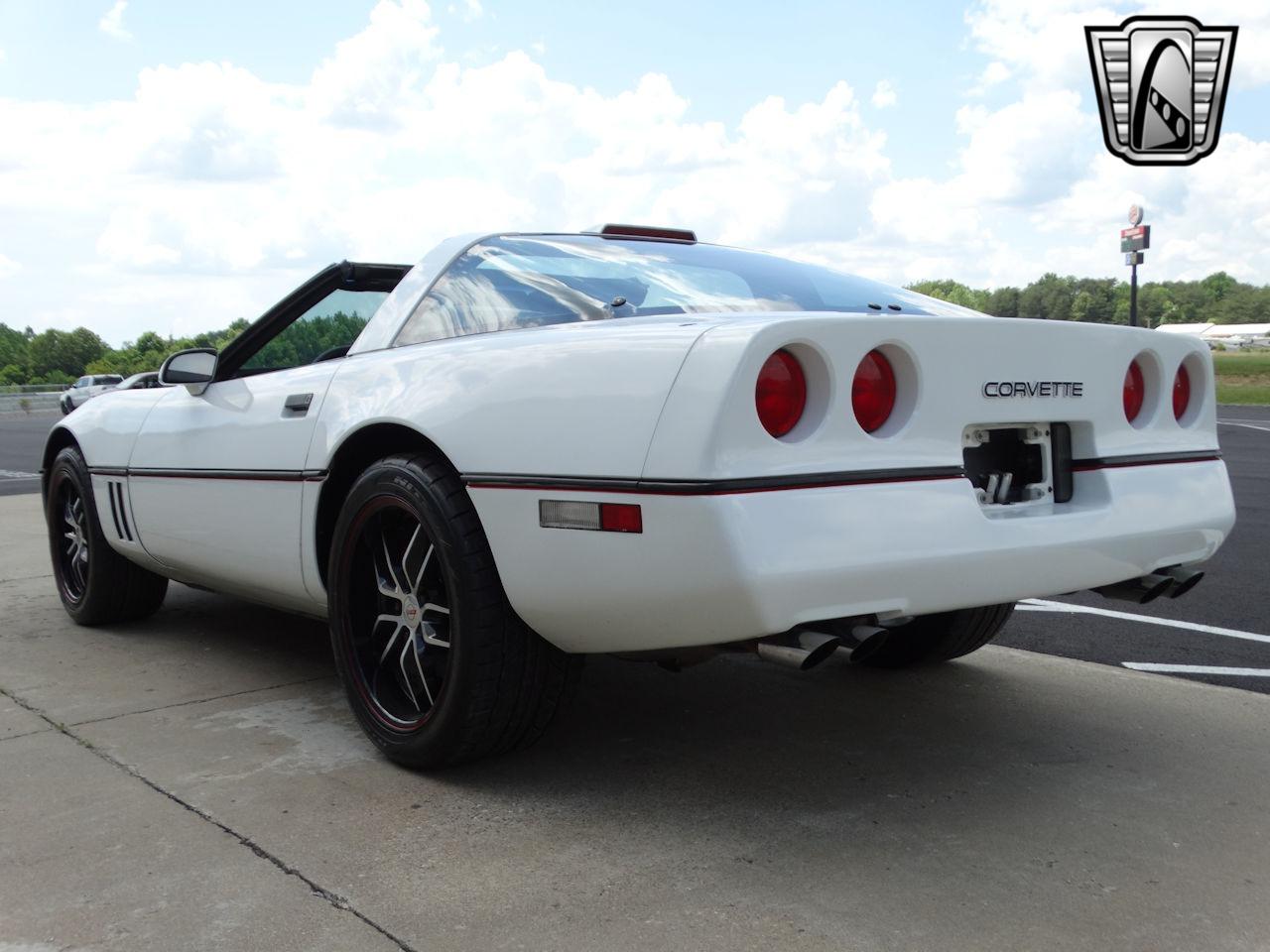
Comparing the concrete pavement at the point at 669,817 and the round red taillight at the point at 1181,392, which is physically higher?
the round red taillight at the point at 1181,392

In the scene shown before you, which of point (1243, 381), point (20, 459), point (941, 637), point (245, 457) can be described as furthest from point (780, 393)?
point (1243, 381)

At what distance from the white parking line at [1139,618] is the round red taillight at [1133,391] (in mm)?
1475

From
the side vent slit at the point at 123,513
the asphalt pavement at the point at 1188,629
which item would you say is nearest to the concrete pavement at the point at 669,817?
the asphalt pavement at the point at 1188,629

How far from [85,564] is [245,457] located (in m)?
1.72

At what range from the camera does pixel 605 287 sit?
307 cm

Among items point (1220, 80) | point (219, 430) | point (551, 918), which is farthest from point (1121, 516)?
point (1220, 80)

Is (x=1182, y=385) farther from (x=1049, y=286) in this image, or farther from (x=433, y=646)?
(x=1049, y=286)

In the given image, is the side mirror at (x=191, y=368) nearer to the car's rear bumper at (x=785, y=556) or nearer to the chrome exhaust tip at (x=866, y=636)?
the car's rear bumper at (x=785, y=556)

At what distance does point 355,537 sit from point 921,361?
1.47m

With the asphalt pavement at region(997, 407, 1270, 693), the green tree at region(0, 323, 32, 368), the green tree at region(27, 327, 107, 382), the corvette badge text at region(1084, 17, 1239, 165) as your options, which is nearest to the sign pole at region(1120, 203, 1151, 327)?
the corvette badge text at region(1084, 17, 1239, 165)

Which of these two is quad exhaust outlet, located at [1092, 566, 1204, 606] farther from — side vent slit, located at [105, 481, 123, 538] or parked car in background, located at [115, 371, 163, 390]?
parked car in background, located at [115, 371, 163, 390]

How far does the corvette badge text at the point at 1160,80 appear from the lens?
11.4 m

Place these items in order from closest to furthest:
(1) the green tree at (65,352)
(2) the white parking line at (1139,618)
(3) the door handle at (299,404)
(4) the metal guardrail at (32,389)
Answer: (3) the door handle at (299,404) < (2) the white parking line at (1139,618) < (4) the metal guardrail at (32,389) < (1) the green tree at (65,352)

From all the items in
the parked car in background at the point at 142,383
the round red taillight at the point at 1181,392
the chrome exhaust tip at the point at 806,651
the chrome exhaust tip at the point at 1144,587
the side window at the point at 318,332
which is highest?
the side window at the point at 318,332
